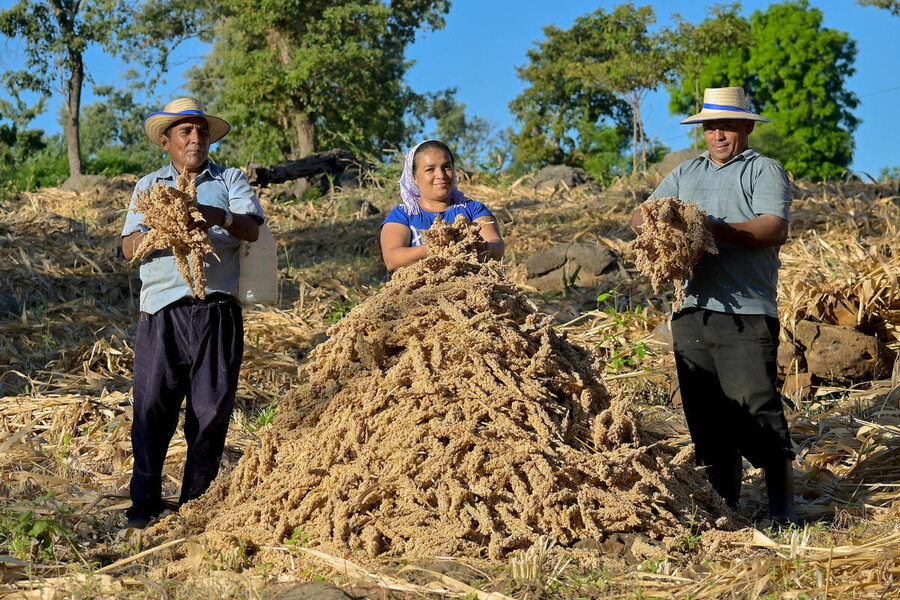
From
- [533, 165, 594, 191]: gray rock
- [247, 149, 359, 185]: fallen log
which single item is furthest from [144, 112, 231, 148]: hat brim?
[247, 149, 359, 185]: fallen log

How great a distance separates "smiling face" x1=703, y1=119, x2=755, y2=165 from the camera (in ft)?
12.4

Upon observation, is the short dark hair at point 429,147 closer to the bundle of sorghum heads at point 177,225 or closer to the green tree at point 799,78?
the bundle of sorghum heads at point 177,225

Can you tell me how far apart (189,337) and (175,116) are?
88 cm

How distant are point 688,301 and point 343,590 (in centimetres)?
182

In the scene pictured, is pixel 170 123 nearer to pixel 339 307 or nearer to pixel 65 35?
Result: pixel 339 307

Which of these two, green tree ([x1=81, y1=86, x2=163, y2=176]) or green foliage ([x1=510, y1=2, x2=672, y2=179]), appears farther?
green tree ([x1=81, y1=86, x2=163, y2=176])

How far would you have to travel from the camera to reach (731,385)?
3.77 m

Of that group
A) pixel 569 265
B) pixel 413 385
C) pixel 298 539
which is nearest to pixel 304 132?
pixel 569 265

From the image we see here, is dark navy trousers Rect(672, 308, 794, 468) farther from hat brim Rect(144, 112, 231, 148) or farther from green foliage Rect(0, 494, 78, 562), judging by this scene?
green foliage Rect(0, 494, 78, 562)

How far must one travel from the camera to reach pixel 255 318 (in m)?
8.27

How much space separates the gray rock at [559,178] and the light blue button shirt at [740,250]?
344 inches

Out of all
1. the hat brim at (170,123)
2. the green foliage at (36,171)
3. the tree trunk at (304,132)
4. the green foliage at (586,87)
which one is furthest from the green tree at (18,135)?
the hat brim at (170,123)

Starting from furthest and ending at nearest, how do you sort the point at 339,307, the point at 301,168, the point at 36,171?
1. the point at 36,171
2. the point at 301,168
3. the point at 339,307

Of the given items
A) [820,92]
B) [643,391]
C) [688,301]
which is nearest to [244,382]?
[643,391]
